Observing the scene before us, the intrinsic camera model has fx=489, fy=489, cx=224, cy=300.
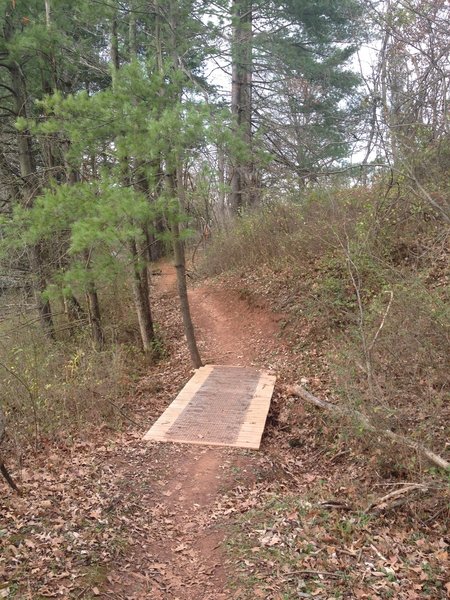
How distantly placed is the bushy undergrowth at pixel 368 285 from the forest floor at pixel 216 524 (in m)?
0.84

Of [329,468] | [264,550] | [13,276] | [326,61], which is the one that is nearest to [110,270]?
[13,276]

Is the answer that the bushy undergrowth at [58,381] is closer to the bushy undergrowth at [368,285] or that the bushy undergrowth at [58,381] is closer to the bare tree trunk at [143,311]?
the bare tree trunk at [143,311]

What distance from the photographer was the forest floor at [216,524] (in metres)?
3.93

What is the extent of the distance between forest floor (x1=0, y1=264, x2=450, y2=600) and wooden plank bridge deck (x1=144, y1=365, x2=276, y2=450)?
21 cm

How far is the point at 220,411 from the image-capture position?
756cm

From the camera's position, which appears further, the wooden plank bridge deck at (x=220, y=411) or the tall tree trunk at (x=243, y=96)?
the tall tree trunk at (x=243, y=96)

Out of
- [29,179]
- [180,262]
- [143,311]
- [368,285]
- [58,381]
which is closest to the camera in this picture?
[58,381]

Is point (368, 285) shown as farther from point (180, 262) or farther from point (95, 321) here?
point (95, 321)

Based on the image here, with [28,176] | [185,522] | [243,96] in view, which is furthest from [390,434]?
[243,96]

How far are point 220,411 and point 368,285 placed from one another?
371 centimetres

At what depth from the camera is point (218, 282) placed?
14.9 meters

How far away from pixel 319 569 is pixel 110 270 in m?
6.44

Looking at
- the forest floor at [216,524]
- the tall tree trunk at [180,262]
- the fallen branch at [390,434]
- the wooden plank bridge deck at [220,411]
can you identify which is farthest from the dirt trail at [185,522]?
the tall tree trunk at [180,262]

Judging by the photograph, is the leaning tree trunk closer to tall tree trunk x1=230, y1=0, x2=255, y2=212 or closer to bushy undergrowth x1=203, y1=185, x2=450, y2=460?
bushy undergrowth x1=203, y1=185, x2=450, y2=460
